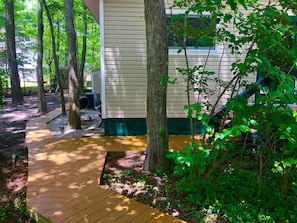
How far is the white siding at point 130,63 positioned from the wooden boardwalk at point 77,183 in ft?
2.43

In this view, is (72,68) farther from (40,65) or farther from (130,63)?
(40,65)

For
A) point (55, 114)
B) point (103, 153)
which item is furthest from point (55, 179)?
point (55, 114)

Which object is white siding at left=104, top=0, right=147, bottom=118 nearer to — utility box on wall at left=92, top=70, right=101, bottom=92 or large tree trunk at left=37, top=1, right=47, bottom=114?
large tree trunk at left=37, top=1, right=47, bottom=114

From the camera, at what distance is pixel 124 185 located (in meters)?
3.33

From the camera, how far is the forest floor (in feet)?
9.13

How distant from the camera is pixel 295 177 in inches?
125

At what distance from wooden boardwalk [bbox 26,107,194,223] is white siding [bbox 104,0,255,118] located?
741 millimetres

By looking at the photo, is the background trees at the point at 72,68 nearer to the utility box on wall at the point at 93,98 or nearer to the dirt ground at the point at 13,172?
the dirt ground at the point at 13,172

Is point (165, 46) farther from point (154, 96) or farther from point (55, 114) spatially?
point (55, 114)

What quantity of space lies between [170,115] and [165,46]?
2.60 metres

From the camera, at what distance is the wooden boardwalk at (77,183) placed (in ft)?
8.48

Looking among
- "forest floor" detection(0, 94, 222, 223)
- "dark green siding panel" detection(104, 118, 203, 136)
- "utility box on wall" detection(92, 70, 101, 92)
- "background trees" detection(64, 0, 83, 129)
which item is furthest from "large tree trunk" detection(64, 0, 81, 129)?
"utility box on wall" detection(92, 70, 101, 92)

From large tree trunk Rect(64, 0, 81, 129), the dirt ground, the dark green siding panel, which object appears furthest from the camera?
large tree trunk Rect(64, 0, 81, 129)

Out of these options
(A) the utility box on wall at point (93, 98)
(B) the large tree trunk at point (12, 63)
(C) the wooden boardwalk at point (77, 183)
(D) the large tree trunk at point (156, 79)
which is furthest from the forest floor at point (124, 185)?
(B) the large tree trunk at point (12, 63)
